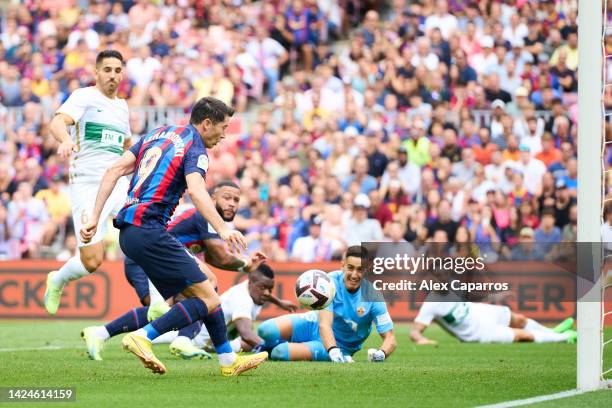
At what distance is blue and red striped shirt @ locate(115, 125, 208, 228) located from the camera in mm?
9609

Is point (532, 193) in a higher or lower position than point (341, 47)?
lower

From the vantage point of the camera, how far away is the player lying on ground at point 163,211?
9594mm

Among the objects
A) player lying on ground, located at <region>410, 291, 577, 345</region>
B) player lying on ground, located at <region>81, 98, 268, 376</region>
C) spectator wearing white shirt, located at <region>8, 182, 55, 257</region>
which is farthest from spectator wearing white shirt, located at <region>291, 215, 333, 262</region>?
player lying on ground, located at <region>81, 98, 268, 376</region>

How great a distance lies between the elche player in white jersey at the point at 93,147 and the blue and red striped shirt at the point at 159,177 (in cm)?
252

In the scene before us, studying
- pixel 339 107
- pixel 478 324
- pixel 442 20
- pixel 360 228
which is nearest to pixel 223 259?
pixel 478 324

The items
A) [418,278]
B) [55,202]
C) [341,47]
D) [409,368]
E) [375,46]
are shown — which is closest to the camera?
[409,368]

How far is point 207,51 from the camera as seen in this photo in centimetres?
2522

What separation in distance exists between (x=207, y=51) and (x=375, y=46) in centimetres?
357

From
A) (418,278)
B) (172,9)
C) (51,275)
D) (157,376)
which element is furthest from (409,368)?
(172,9)

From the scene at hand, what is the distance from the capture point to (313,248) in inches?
808

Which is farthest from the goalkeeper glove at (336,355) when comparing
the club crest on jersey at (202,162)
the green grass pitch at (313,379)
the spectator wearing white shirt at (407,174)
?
the spectator wearing white shirt at (407,174)

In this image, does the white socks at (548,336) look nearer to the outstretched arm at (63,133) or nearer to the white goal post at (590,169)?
the white goal post at (590,169)

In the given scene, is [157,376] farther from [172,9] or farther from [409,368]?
[172,9]

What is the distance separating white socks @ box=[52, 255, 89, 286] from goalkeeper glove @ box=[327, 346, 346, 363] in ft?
8.37
